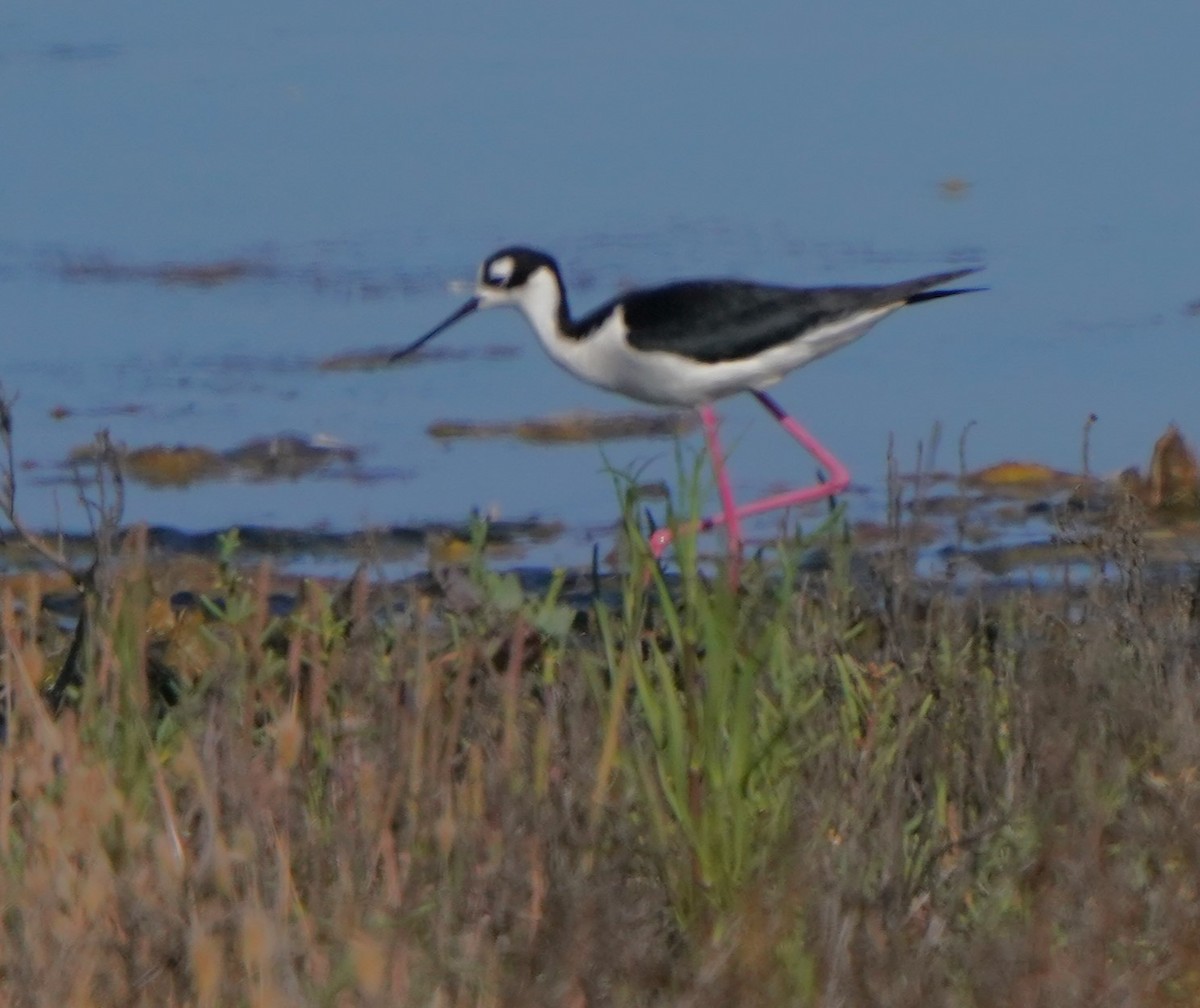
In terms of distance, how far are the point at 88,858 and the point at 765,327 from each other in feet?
18.7

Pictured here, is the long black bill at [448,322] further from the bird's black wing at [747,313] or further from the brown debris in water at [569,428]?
the bird's black wing at [747,313]

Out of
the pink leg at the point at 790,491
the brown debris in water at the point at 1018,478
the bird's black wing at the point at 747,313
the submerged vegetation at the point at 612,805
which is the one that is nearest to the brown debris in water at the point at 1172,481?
the brown debris in water at the point at 1018,478

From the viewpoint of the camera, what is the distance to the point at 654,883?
11.7 feet

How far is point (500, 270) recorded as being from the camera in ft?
31.2

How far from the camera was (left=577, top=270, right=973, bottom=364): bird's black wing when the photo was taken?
834 centimetres

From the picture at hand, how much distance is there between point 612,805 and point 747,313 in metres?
4.93

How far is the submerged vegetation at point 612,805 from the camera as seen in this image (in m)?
2.74

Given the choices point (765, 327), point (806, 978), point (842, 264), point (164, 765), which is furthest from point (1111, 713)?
point (842, 264)

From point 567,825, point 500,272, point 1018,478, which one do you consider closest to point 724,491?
point 1018,478

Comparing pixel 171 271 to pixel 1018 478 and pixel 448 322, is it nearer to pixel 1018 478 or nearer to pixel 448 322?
pixel 448 322

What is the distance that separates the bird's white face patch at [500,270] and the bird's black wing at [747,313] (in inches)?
44.8

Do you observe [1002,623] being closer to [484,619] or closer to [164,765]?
[484,619]

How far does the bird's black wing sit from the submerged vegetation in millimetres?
3751

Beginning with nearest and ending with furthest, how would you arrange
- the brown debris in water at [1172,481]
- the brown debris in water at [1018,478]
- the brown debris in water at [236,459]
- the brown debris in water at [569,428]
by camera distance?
the brown debris in water at [1172,481] < the brown debris in water at [1018,478] < the brown debris in water at [236,459] < the brown debris in water at [569,428]
